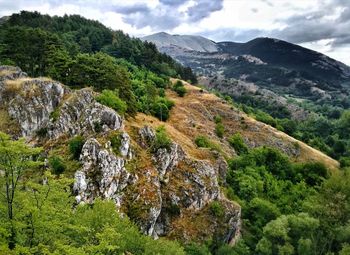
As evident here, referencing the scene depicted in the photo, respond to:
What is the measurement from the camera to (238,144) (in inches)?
4264

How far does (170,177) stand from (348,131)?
14187cm

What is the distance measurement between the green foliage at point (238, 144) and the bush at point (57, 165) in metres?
62.6

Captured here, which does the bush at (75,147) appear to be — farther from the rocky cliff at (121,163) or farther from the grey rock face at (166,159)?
the grey rock face at (166,159)

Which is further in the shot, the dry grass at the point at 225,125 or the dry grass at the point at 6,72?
the dry grass at the point at 225,125

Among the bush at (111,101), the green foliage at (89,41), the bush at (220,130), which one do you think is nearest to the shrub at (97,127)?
the bush at (111,101)

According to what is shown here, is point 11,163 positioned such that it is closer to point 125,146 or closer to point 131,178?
point 131,178

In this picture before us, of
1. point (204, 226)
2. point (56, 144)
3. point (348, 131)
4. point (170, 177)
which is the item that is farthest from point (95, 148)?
point (348, 131)

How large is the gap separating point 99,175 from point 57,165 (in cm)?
610

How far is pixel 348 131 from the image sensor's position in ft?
590

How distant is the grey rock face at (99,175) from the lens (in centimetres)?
5238

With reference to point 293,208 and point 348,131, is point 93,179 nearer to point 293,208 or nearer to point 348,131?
point 293,208

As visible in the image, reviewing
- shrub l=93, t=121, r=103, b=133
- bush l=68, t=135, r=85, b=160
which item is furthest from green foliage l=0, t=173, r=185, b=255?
shrub l=93, t=121, r=103, b=133

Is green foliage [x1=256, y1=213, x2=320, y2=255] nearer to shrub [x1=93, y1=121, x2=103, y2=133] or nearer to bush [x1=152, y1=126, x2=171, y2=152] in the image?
bush [x1=152, y1=126, x2=171, y2=152]

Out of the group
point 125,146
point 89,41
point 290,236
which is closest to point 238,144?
point 290,236
